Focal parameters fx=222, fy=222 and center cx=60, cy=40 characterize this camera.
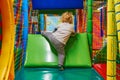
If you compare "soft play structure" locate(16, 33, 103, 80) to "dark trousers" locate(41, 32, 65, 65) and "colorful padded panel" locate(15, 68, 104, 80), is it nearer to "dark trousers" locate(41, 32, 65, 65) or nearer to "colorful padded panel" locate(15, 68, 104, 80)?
"colorful padded panel" locate(15, 68, 104, 80)

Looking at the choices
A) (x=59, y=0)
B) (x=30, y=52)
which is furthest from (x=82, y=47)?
(x=59, y=0)

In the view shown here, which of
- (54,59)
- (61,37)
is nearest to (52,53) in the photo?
(54,59)

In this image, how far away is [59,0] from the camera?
4492 mm

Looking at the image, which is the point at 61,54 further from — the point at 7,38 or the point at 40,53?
the point at 7,38

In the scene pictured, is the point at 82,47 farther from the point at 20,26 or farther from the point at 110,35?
the point at 110,35

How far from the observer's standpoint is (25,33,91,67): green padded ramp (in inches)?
143

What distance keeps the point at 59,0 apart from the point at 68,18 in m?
0.83

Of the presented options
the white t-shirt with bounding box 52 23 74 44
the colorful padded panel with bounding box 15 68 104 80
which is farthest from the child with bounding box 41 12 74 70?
the colorful padded panel with bounding box 15 68 104 80

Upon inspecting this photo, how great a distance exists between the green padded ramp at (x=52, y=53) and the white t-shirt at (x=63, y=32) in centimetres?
22

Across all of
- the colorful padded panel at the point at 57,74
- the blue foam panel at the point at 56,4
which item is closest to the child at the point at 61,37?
the colorful padded panel at the point at 57,74

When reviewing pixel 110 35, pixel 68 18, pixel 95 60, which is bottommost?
pixel 95 60

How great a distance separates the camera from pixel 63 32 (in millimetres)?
3656

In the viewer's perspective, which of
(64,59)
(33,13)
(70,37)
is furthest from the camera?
(33,13)

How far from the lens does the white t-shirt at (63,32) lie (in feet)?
11.9
